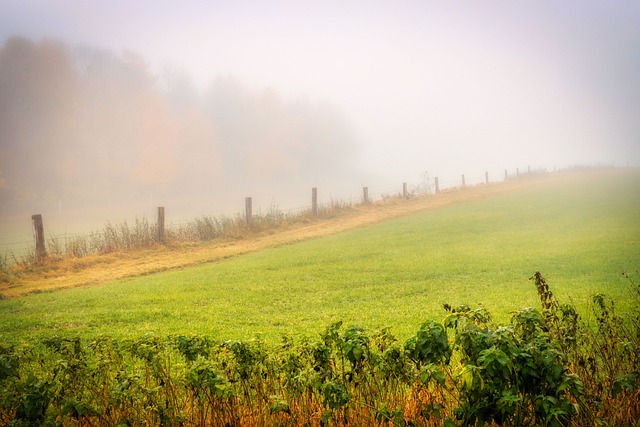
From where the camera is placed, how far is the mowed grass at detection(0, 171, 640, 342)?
39.1ft

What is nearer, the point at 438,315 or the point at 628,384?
the point at 628,384

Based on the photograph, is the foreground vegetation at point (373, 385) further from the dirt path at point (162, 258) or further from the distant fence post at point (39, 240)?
the distant fence post at point (39, 240)

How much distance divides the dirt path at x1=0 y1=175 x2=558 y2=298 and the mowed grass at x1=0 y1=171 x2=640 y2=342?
1.66 meters

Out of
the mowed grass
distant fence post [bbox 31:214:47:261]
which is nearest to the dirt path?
distant fence post [bbox 31:214:47:261]

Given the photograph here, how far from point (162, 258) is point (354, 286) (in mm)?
14039

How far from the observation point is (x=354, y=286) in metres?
15.9

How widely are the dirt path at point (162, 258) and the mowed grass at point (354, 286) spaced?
5.44 ft

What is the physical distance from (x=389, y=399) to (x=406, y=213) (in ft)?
120

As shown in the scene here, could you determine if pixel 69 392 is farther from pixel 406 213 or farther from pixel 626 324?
pixel 406 213

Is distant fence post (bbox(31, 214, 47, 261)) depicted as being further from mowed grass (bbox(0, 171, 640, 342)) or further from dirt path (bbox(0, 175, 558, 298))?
mowed grass (bbox(0, 171, 640, 342))

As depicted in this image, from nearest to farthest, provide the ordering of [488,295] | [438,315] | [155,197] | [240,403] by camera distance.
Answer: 1. [240,403]
2. [438,315]
3. [488,295]
4. [155,197]

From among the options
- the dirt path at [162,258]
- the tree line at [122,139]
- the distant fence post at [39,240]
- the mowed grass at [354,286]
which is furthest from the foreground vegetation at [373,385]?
the tree line at [122,139]

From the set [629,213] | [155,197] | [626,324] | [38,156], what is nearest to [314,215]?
[629,213]

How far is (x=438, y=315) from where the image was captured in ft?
37.7
